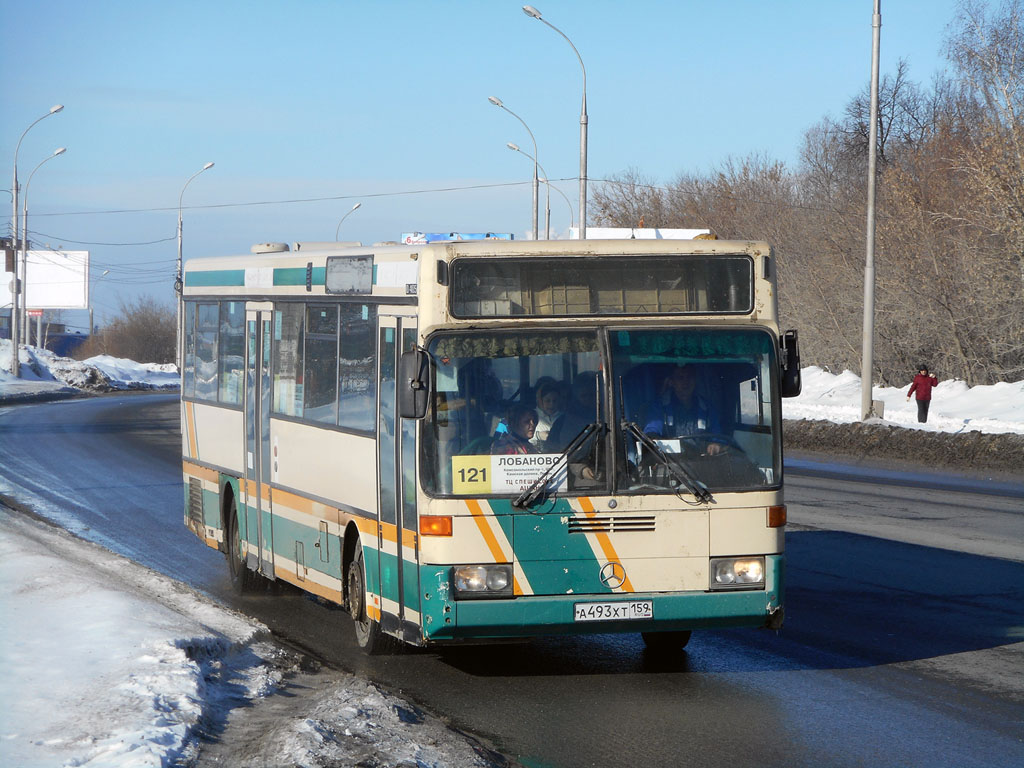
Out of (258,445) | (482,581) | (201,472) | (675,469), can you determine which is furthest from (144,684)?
(201,472)

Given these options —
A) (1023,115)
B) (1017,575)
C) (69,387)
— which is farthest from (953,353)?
(69,387)

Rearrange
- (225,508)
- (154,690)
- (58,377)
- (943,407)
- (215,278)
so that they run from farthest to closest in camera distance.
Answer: (58,377) < (943,407) < (215,278) < (225,508) < (154,690)

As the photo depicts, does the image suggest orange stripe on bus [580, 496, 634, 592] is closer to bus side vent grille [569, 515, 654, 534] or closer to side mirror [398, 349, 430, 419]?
bus side vent grille [569, 515, 654, 534]

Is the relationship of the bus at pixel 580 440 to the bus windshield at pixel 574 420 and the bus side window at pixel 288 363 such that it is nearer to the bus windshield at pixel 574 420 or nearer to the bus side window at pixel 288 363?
the bus windshield at pixel 574 420

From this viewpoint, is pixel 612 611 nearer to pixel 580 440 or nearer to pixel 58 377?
pixel 580 440

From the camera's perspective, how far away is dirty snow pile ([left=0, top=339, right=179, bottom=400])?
2144 inches

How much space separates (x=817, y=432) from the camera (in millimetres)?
Result: 29656

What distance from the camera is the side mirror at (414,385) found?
24.8 ft

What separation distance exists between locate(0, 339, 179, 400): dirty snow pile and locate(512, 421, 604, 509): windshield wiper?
45.4 m

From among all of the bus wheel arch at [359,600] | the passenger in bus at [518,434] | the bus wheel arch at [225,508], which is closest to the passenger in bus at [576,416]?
the passenger in bus at [518,434]

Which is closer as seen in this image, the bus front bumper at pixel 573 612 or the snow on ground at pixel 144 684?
the snow on ground at pixel 144 684

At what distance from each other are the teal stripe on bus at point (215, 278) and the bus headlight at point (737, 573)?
531cm

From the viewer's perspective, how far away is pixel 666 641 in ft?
29.3

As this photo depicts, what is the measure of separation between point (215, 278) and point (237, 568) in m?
2.59
